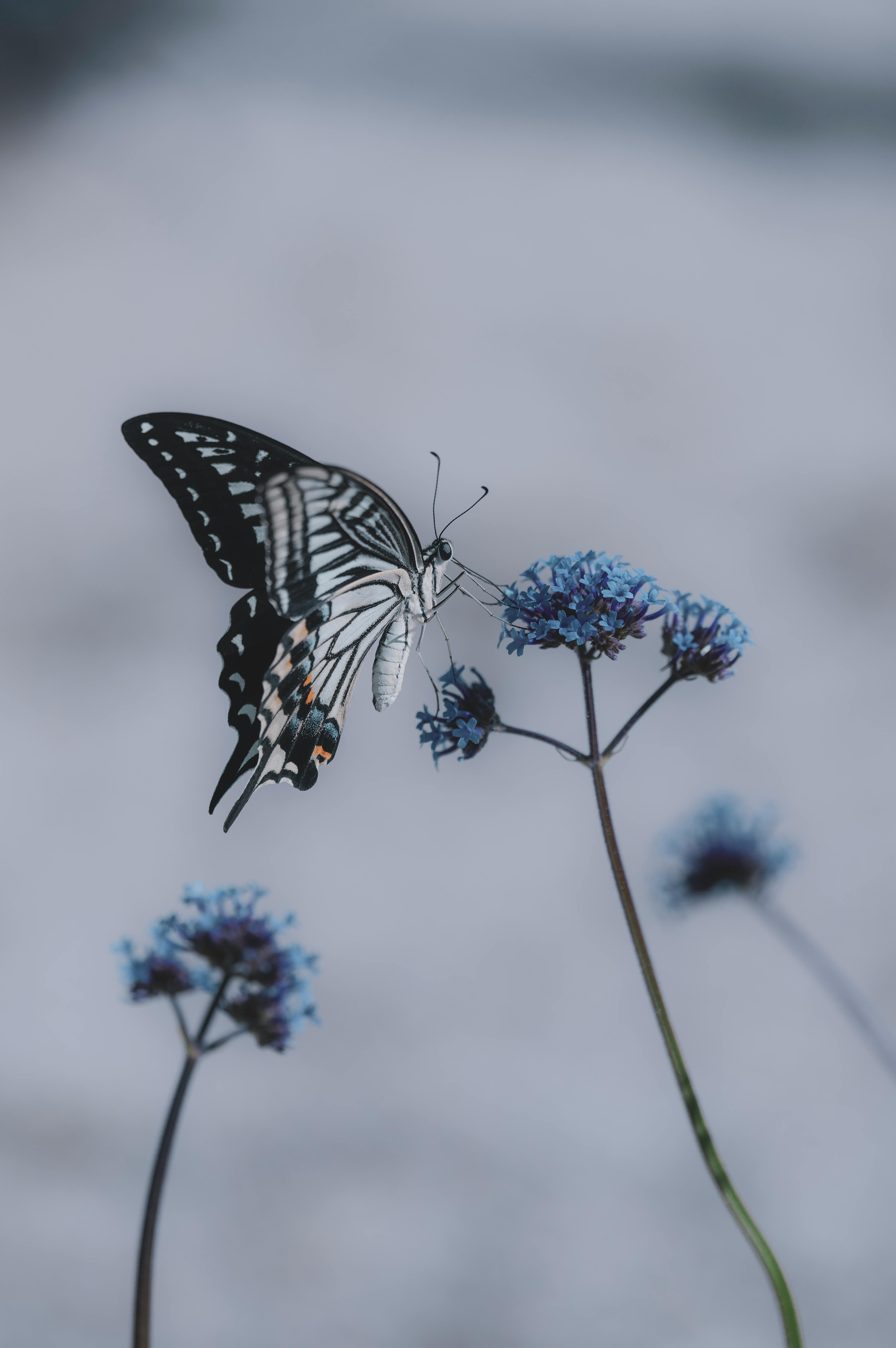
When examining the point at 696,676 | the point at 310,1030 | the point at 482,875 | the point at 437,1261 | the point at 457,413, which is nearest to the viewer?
the point at 696,676

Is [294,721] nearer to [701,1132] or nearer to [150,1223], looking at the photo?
[150,1223]

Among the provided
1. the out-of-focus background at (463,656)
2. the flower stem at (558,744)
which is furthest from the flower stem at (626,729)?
the out-of-focus background at (463,656)

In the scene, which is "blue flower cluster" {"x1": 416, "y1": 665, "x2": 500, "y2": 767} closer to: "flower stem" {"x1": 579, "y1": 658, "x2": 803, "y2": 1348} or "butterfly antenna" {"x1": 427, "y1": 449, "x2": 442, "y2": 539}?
"flower stem" {"x1": 579, "y1": 658, "x2": 803, "y2": 1348}

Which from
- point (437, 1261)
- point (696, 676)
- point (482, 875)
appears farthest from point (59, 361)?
point (437, 1261)

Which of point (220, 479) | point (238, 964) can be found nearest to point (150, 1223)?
point (238, 964)

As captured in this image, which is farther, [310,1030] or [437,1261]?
[310,1030]

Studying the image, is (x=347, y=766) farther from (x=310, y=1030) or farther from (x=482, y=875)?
(x=310, y=1030)

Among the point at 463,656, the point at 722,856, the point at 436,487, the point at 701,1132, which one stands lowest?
the point at 701,1132
